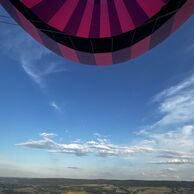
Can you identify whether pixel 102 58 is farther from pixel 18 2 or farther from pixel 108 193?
pixel 108 193

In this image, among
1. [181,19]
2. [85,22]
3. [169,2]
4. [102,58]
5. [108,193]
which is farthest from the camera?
[108,193]

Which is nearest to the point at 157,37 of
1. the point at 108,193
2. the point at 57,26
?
the point at 57,26

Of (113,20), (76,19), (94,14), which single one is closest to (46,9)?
(76,19)

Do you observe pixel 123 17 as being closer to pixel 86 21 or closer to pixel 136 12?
pixel 136 12

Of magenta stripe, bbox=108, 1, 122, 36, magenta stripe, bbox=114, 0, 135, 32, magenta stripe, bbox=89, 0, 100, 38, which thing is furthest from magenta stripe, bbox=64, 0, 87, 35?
magenta stripe, bbox=114, 0, 135, 32

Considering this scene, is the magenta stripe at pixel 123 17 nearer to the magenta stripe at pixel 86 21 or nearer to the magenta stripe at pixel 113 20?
the magenta stripe at pixel 113 20

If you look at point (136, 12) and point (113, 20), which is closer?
point (136, 12)

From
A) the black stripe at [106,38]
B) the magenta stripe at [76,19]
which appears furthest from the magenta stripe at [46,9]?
the magenta stripe at [76,19]

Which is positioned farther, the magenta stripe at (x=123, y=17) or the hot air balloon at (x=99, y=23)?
the magenta stripe at (x=123, y=17)
